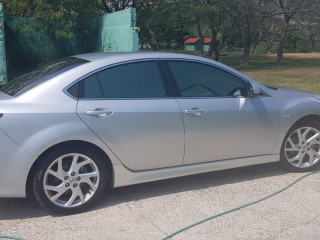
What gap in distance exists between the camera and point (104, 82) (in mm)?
4879

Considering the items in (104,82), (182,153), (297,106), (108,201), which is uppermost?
(104,82)

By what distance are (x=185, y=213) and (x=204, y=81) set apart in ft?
5.05

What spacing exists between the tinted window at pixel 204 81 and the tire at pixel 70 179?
126cm

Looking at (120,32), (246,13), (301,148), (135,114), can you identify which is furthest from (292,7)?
(135,114)

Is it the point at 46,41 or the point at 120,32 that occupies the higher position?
the point at 120,32

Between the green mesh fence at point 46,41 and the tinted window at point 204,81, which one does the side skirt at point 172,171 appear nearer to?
the tinted window at point 204,81

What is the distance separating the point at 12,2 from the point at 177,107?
10.3m

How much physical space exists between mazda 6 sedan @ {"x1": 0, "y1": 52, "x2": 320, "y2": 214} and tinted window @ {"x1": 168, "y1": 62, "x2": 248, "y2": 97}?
1 cm

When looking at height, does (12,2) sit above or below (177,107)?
above

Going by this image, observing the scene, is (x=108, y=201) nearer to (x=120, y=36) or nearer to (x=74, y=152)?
(x=74, y=152)

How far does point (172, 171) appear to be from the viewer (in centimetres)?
514

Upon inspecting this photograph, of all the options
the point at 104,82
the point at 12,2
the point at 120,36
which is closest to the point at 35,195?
the point at 104,82

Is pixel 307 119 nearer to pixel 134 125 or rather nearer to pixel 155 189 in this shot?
pixel 155 189

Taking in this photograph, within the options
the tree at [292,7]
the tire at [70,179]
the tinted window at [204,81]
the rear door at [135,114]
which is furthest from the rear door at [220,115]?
the tree at [292,7]
